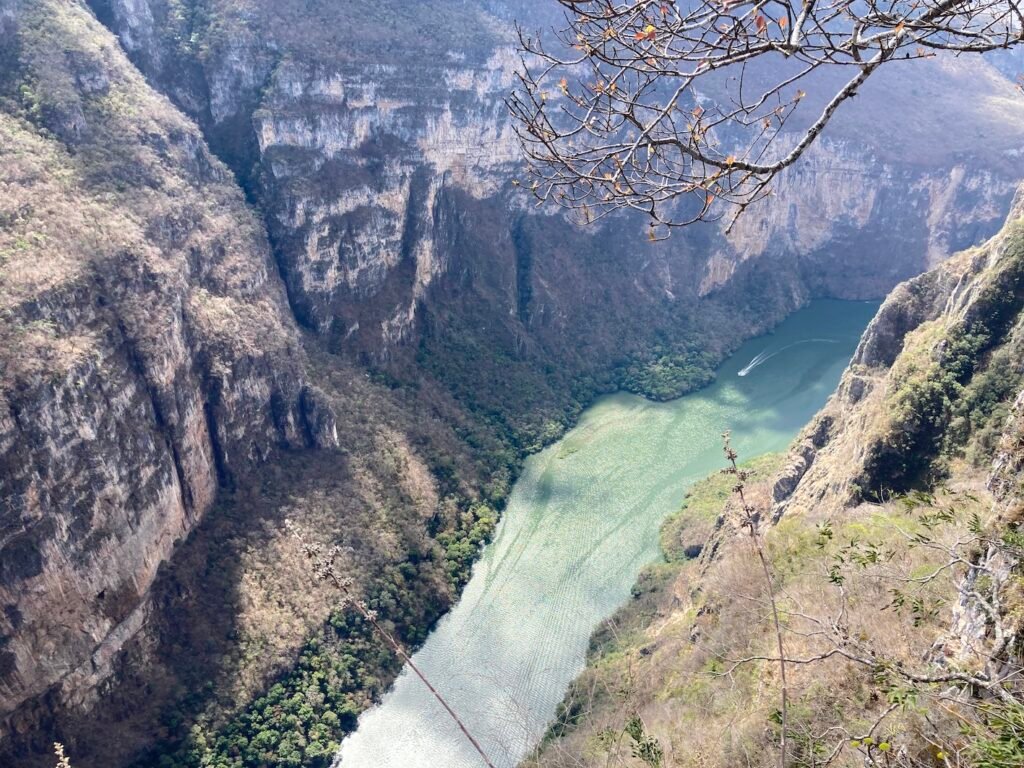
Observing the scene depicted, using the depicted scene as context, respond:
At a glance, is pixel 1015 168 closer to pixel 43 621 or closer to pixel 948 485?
pixel 948 485

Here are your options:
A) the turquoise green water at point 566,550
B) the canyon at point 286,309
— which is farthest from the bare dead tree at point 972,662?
the canyon at point 286,309

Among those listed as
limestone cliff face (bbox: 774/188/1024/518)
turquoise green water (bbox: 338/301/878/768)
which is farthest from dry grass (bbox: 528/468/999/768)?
turquoise green water (bbox: 338/301/878/768)

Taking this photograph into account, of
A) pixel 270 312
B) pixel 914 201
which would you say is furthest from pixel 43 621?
pixel 914 201

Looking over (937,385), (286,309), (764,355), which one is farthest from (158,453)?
(764,355)

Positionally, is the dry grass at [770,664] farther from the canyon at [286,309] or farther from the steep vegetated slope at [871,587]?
the canyon at [286,309]

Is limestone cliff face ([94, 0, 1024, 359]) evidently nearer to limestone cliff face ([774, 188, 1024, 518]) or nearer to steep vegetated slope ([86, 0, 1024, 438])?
steep vegetated slope ([86, 0, 1024, 438])

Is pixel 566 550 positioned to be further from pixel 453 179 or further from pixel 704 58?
pixel 704 58
